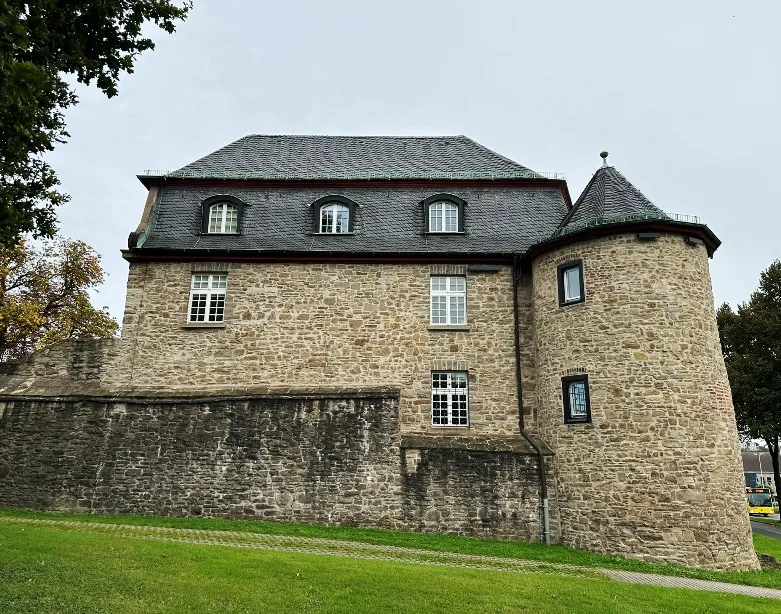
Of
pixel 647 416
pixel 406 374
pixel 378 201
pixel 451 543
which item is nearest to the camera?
pixel 451 543

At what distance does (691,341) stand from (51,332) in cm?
2458

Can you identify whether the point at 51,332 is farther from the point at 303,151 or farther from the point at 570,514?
the point at 570,514

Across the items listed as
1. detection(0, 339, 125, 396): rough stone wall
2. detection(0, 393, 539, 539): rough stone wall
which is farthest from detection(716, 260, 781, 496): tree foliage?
detection(0, 339, 125, 396): rough stone wall

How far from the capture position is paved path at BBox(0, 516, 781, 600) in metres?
10.4

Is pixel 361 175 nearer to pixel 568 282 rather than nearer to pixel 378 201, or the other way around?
pixel 378 201

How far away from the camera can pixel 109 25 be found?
877cm

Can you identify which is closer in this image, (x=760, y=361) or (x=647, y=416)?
(x=647, y=416)

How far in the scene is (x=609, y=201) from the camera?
15227 mm

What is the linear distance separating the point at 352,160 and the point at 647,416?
12310mm

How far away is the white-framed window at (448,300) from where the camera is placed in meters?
16.7

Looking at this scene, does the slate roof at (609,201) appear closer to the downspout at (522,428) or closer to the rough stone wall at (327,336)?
the downspout at (522,428)

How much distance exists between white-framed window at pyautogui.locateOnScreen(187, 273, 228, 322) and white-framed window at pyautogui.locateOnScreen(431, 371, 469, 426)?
6259 millimetres

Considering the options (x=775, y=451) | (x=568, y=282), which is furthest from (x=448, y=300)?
(x=775, y=451)

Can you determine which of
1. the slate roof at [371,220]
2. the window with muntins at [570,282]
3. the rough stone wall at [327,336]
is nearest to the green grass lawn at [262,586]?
the rough stone wall at [327,336]
